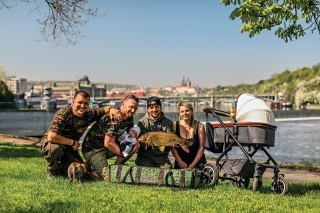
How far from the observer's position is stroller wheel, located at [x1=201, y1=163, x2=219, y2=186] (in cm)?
570

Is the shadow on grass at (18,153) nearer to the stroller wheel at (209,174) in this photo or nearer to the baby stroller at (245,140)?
the stroller wheel at (209,174)

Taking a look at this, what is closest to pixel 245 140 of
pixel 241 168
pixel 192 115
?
pixel 241 168

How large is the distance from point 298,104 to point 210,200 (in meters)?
96.6

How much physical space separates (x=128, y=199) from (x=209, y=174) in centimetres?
161

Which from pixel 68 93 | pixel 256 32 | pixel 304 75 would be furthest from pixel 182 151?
pixel 68 93

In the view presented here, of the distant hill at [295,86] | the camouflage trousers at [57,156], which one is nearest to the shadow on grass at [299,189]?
the camouflage trousers at [57,156]

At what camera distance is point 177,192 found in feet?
16.4

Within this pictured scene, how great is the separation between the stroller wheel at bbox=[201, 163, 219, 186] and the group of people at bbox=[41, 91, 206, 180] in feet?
0.67

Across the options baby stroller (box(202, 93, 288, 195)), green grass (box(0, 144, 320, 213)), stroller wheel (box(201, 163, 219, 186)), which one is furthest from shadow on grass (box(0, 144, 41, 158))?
baby stroller (box(202, 93, 288, 195))

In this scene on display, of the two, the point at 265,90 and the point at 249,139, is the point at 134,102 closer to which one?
the point at 249,139

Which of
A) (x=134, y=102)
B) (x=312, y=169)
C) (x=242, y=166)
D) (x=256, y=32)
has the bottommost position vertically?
(x=312, y=169)

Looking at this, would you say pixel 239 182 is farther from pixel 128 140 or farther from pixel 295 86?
pixel 295 86

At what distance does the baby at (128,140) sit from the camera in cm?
575

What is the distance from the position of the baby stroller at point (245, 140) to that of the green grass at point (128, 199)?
21 centimetres
